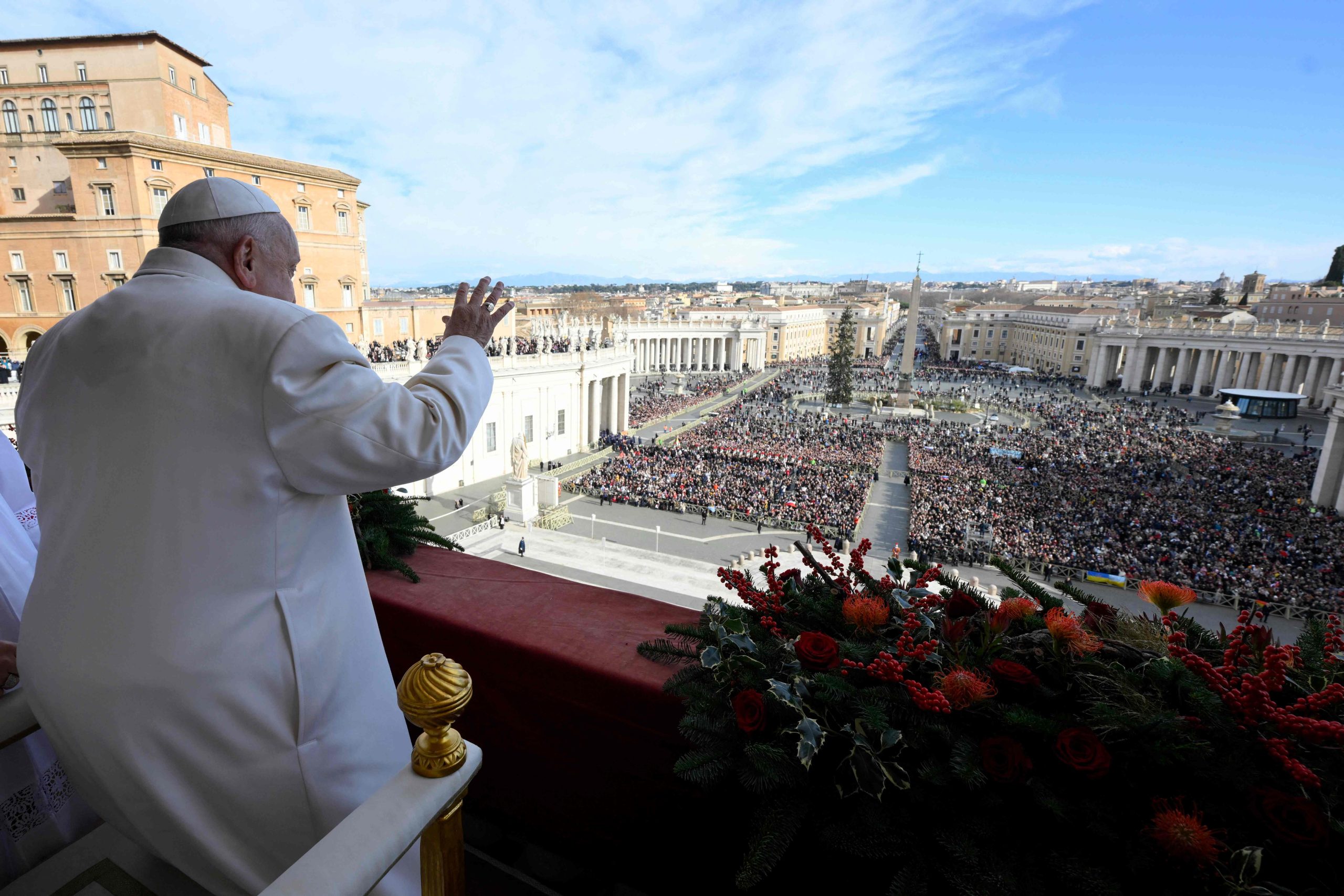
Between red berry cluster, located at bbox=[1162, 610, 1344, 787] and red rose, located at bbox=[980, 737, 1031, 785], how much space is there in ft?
1.51

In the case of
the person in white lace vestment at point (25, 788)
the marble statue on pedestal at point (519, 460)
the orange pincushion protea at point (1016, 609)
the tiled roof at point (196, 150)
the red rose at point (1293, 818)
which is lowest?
the marble statue on pedestal at point (519, 460)

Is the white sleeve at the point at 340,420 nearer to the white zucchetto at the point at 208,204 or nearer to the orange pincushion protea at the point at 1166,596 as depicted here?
the white zucchetto at the point at 208,204

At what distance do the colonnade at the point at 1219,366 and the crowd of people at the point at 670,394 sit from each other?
34628 mm

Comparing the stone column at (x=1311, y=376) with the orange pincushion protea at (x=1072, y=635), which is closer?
the orange pincushion protea at (x=1072, y=635)

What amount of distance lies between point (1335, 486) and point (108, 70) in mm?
45647

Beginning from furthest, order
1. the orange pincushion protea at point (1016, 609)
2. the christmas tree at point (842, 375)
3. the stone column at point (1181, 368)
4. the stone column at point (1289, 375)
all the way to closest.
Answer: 1. the stone column at point (1181, 368)
2. the stone column at point (1289, 375)
3. the christmas tree at point (842, 375)
4. the orange pincushion protea at point (1016, 609)

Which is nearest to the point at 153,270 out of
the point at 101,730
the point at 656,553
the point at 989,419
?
the point at 101,730

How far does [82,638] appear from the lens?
1328 mm

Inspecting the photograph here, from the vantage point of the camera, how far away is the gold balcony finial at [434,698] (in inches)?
49.1

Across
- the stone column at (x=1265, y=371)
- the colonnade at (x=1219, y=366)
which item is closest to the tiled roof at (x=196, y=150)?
the colonnade at (x=1219, y=366)

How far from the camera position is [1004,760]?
56.2 inches

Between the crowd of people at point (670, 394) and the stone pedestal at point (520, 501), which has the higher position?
the stone pedestal at point (520, 501)

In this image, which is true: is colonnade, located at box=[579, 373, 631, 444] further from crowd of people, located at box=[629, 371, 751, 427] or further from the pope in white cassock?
the pope in white cassock

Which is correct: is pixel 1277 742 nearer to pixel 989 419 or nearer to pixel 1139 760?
pixel 1139 760
